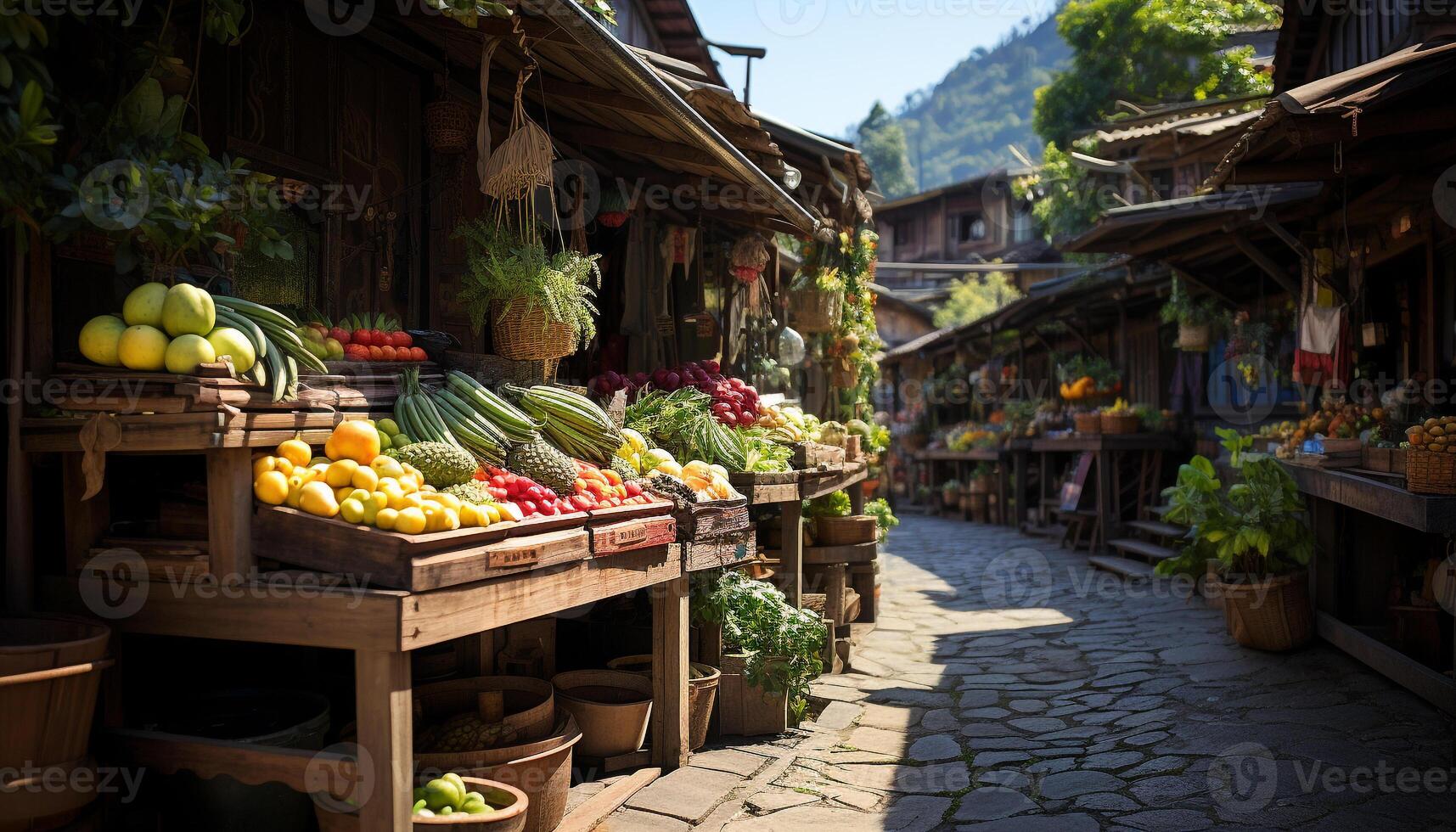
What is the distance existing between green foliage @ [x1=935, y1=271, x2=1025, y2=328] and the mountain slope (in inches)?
2766

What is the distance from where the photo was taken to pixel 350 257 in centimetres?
604

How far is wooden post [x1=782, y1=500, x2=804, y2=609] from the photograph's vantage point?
24.8ft

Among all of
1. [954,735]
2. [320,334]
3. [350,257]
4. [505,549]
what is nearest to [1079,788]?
[954,735]

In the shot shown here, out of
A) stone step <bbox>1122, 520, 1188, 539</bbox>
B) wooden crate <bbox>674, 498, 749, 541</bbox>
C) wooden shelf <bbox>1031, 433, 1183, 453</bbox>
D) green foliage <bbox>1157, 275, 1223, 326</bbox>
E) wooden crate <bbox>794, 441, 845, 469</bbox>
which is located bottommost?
stone step <bbox>1122, 520, 1188, 539</bbox>

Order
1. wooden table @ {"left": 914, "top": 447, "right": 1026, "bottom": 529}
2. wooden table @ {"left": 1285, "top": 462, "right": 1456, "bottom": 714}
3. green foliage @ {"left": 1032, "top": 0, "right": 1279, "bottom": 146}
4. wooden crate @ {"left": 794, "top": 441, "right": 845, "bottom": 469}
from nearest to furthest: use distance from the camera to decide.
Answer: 1. wooden table @ {"left": 1285, "top": 462, "right": 1456, "bottom": 714}
2. wooden crate @ {"left": 794, "top": 441, "right": 845, "bottom": 469}
3. wooden table @ {"left": 914, "top": 447, "right": 1026, "bottom": 529}
4. green foliage @ {"left": 1032, "top": 0, "right": 1279, "bottom": 146}

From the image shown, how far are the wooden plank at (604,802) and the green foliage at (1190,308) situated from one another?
436 inches

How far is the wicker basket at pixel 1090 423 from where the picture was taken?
15.4 m

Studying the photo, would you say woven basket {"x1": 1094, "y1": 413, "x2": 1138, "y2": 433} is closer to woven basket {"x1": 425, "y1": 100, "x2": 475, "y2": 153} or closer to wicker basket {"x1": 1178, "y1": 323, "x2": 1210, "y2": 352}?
wicker basket {"x1": 1178, "y1": 323, "x2": 1210, "y2": 352}

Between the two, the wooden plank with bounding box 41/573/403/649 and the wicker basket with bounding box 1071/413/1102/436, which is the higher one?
the wicker basket with bounding box 1071/413/1102/436

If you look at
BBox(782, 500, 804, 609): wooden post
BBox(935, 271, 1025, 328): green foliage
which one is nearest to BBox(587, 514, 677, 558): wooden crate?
BBox(782, 500, 804, 609): wooden post

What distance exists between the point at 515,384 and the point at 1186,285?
11.0m

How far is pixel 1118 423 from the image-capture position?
15.2 meters

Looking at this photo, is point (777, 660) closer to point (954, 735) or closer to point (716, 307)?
point (954, 735)

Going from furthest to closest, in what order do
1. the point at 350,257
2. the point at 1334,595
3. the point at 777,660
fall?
the point at 1334,595, the point at 777,660, the point at 350,257
